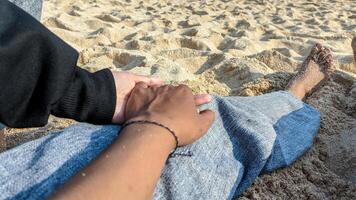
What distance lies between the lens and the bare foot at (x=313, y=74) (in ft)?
7.35

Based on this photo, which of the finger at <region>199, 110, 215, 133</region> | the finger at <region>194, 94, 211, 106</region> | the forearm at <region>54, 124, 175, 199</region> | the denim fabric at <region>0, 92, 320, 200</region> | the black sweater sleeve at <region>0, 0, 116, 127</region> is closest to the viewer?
the forearm at <region>54, 124, 175, 199</region>

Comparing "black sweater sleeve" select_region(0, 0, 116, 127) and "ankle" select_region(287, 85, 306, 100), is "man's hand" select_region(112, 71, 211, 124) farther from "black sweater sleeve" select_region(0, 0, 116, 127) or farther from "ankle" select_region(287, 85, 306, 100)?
"ankle" select_region(287, 85, 306, 100)

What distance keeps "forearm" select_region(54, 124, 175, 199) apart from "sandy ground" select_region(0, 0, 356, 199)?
16.3 inches

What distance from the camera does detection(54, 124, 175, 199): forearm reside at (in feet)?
3.32

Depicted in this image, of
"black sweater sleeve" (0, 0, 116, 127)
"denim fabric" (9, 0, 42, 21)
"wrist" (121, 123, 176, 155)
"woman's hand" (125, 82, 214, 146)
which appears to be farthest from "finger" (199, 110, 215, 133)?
"denim fabric" (9, 0, 42, 21)

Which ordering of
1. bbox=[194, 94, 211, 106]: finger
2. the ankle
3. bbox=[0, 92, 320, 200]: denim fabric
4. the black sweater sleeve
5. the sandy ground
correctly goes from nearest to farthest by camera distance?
bbox=[0, 92, 320, 200]: denim fabric < the black sweater sleeve < bbox=[194, 94, 211, 106]: finger < the sandy ground < the ankle

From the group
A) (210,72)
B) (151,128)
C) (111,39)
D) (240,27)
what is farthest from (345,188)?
(240,27)

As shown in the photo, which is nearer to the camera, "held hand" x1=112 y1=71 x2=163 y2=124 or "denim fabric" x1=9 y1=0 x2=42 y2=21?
"held hand" x1=112 y1=71 x2=163 y2=124

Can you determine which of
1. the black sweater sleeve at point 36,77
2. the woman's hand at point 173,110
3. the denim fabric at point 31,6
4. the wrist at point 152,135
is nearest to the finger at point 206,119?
the woman's hand at point 173,110

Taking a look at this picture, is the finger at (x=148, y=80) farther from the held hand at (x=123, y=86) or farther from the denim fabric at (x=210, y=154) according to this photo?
the denim fabric at (x=210, y=154)

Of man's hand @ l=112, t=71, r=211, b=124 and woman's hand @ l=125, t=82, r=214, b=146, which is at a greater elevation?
woman's hand @ l=125, t=82, r=214, b=146

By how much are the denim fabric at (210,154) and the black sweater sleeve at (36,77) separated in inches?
3.9

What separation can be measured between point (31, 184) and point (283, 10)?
3.90 meters

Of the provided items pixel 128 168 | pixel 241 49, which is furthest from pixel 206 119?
pixel 241 49
